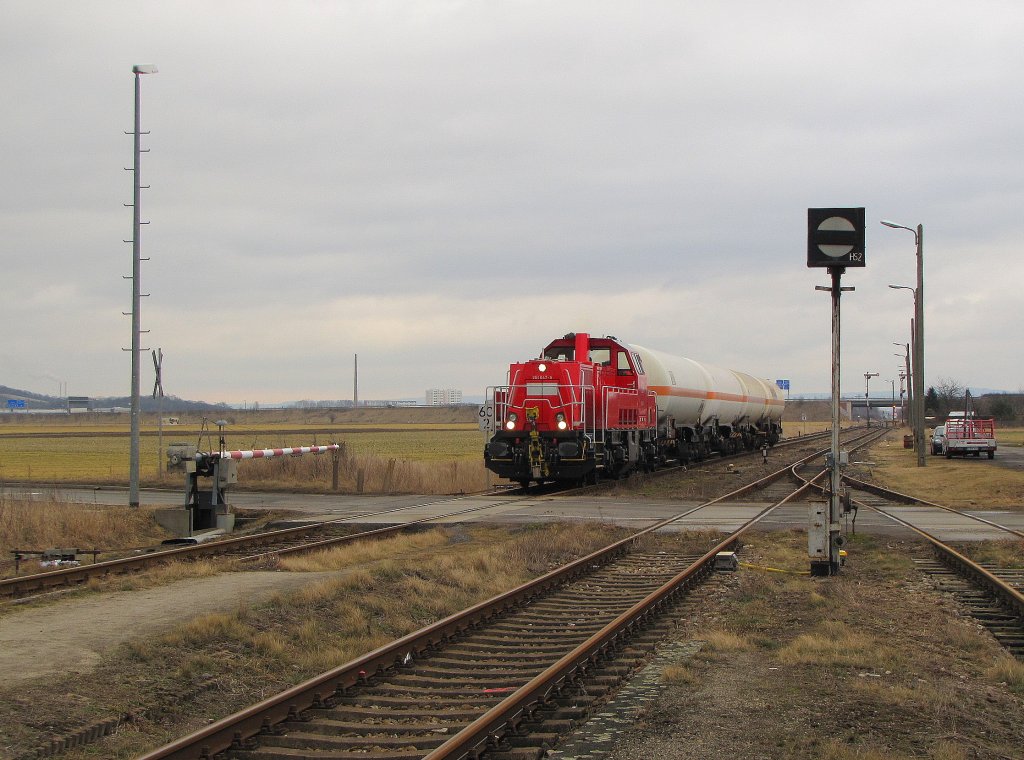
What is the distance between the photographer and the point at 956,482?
32.3 meters

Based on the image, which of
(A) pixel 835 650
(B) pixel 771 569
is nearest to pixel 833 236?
(B) pixel 771 569

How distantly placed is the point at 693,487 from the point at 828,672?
20298 mm

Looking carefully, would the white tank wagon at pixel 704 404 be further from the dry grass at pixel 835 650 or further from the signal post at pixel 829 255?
the dry grass at pixel 835 650

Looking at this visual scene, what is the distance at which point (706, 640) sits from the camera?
9.15 metres

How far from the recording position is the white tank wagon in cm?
3144

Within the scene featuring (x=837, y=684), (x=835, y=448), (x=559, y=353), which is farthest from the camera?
(x=559, y=353)

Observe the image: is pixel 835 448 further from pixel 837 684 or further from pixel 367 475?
pixel 367 475

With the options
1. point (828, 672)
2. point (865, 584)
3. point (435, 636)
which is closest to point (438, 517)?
point (865, 584)

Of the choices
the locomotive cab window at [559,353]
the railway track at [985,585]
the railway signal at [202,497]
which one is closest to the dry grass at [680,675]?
the railway track at [985,585]

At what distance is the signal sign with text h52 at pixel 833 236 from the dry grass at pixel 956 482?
44.6 feet

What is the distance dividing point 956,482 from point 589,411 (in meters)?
13.7

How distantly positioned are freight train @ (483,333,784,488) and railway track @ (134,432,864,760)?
45.4 feet

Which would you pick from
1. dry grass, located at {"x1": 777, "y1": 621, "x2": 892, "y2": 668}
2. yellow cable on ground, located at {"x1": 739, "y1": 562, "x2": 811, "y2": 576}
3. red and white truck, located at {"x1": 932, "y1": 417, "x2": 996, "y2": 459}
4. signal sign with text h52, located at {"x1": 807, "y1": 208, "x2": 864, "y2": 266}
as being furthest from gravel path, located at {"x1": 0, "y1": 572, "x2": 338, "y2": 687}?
red and white truck, located at {"x1": 932, "y1": 417, "x2": 996, "y2": 459}

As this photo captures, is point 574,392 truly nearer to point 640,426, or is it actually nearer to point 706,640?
point 640,426
